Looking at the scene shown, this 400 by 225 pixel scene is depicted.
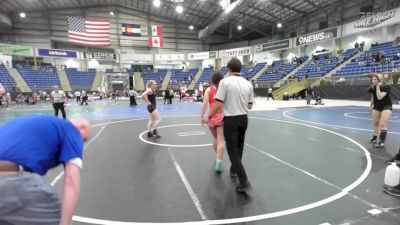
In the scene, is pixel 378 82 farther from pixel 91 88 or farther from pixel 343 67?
pixel 91 88

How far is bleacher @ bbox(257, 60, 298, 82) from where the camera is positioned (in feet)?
122

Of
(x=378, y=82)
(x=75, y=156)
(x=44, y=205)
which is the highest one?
(x=378, y=82)

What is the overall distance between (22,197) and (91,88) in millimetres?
45715

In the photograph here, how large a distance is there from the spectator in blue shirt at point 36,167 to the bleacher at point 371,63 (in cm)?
2751

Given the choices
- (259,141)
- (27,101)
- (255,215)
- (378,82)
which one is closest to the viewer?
(255,215)

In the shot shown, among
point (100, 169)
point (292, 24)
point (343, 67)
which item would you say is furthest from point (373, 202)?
point (292, 24)

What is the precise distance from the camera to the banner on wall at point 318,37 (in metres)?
33.3

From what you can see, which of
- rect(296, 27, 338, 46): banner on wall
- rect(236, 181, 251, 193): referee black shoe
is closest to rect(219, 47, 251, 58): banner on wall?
rect(296, 27, 338, 46): banner on wall

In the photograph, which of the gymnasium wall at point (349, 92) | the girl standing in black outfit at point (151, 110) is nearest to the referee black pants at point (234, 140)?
the girl standing in black outfit at point (151, 110)

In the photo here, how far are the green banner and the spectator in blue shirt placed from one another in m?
45.5

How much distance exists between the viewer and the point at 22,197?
1443 mm

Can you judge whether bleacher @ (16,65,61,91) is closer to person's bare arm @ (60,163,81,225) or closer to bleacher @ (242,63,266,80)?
bleacher @ (242,63,266,80)

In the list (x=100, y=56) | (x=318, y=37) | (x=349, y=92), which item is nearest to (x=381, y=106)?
(x=349, y=92)

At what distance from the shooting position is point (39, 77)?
132ft
